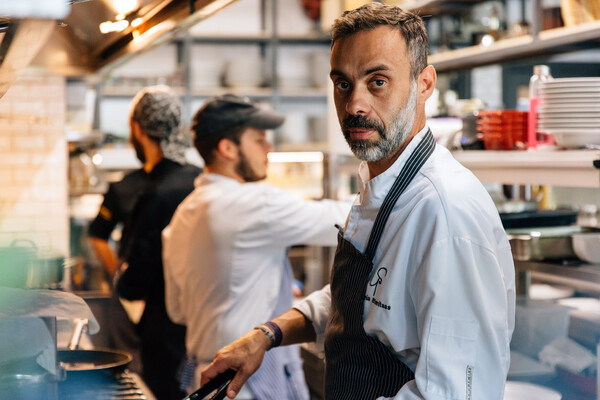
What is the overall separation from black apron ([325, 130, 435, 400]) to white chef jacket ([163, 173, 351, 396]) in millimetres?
936

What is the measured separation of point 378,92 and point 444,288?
356 mm

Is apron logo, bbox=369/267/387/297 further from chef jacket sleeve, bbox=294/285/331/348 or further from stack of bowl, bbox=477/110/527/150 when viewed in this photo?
stack of bowl, bbox=477/110/527/150

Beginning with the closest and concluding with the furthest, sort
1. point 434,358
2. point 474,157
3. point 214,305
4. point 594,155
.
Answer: point 434,358 < point 594,155 < point 474,157 < point 214,305

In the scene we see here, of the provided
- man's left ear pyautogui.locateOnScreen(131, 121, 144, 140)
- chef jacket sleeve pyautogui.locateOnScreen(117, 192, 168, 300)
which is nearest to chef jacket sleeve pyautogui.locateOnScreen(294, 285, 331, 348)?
chef jacket sleeve pyautogui.locateOnScreen(117, 192, 168, 300)

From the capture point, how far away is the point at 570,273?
1.75 meters

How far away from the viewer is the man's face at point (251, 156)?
8.29 ft

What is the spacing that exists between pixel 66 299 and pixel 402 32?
0.77 metres

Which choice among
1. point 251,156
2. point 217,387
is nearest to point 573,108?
point 217,387

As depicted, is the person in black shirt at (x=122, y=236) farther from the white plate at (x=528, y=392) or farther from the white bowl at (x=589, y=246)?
the white bowl at (x=589, y=246)

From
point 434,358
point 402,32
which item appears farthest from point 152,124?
point 434,358

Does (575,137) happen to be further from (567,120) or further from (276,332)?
(276,332)

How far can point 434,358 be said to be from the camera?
3.53 feet

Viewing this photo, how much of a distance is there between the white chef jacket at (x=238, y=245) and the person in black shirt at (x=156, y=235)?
0.41 m

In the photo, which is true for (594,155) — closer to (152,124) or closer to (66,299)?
(66,299)
